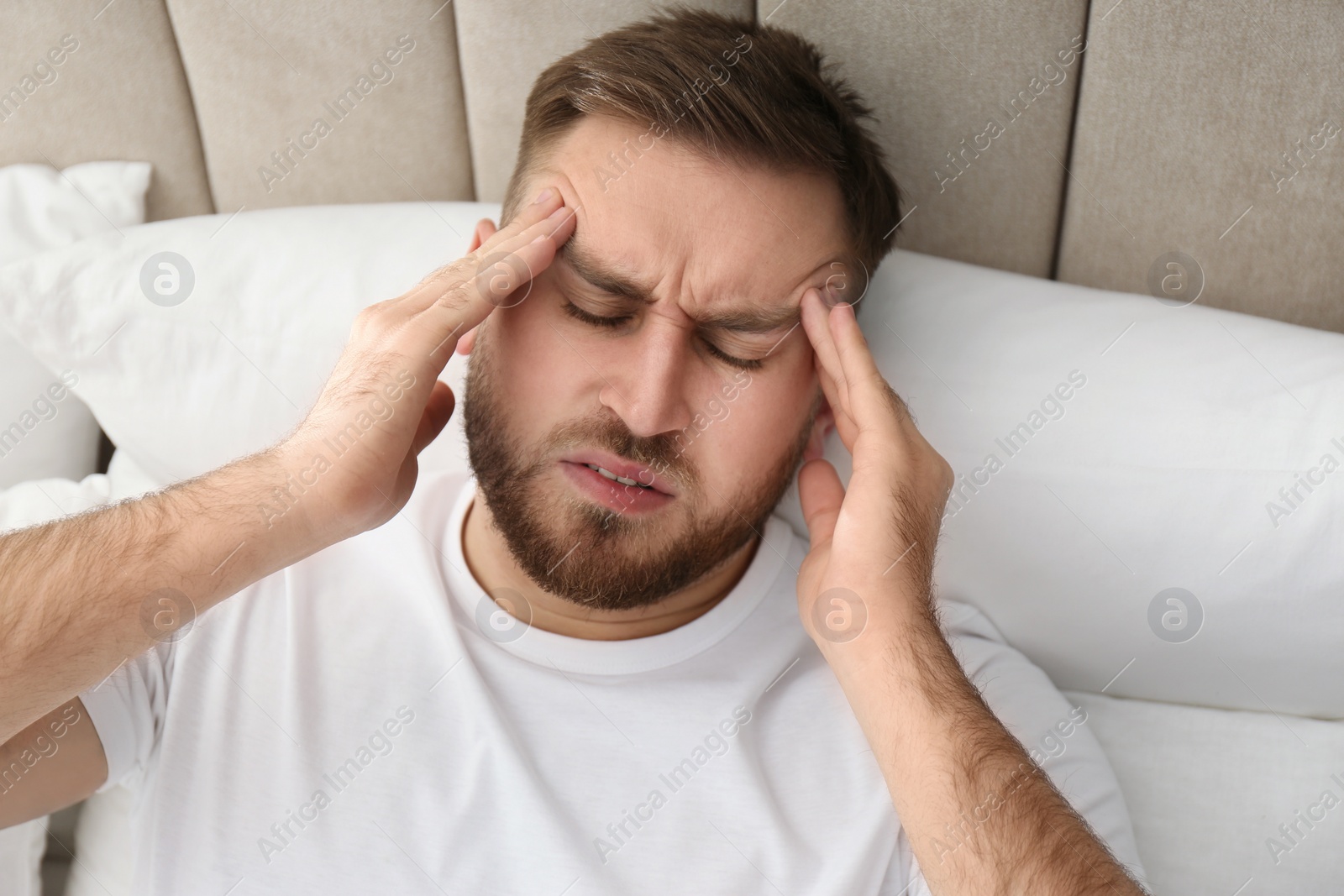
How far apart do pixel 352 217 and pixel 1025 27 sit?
1.06 meters

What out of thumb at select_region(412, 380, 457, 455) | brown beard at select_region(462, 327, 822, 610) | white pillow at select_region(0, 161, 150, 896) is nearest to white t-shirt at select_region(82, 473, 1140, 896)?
brown beard at select_region(462, 327, 822, 610)

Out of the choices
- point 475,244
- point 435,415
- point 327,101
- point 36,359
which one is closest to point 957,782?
point 435,415

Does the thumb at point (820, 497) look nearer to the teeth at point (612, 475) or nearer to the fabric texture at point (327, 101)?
the teeth at point (612, 475)

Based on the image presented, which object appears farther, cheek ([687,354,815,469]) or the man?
cheek ([687,354,815,469])

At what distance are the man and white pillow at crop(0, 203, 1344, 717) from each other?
150 millimetres

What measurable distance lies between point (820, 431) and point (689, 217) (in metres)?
0.40

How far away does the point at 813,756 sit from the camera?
1345 mm

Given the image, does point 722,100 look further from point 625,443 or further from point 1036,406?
point 1036,406

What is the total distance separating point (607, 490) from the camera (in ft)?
4.14

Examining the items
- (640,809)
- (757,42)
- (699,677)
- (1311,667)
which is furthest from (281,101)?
(1311,667)

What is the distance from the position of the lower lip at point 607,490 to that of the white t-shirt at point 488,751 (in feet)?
0.76

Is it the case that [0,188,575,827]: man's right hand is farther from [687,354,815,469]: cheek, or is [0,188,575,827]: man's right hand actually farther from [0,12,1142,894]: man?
[687,354,815,469]: cheek

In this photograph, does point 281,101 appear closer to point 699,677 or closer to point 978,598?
point 699,677

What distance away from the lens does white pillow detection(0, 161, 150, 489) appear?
1590 millimetres
